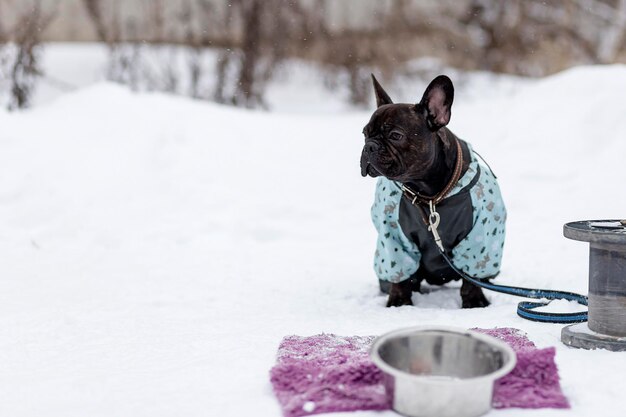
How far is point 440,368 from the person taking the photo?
243cm

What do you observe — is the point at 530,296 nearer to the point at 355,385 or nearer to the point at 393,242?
the point at 393,242

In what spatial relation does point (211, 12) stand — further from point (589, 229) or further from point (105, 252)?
point (589, 229)

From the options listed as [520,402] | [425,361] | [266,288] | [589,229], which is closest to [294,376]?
[425,361]

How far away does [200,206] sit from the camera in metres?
5.61

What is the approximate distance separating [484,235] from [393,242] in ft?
1.39

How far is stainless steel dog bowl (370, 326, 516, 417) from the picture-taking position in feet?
6.84

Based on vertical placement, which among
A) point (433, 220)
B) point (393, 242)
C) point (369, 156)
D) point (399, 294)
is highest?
point (369, 156)

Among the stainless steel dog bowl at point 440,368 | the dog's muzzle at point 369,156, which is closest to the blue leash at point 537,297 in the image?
the dog's muzzle at point 369,156

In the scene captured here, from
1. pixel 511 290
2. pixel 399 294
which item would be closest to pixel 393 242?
pixel 399 294

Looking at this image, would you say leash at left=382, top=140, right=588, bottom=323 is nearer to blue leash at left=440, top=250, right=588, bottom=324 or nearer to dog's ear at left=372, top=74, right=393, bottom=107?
blue leash at left=440, top=250, right=588, bottom=324

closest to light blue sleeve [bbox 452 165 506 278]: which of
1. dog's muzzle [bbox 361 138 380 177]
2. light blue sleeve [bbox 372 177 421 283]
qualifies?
light blue sleeve [bbox 372 177 421 283]

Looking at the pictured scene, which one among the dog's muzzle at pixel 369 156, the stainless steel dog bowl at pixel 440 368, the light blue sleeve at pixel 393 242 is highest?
the dog's muzzle at pixel 369 156

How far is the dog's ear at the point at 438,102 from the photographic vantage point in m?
3.16

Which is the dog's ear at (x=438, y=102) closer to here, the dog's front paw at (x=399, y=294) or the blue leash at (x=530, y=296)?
the blue leash at (x=530, y=296)
